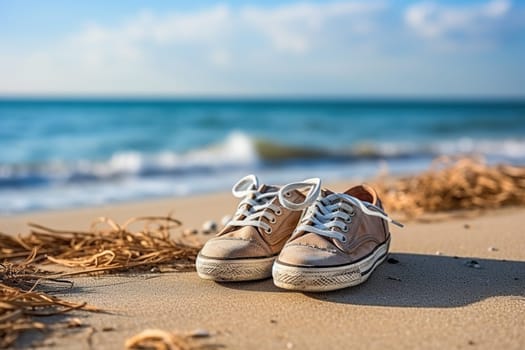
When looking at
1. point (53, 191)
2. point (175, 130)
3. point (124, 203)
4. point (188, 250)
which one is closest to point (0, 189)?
point (53, 191)

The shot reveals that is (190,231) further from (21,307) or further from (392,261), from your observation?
(21,307)

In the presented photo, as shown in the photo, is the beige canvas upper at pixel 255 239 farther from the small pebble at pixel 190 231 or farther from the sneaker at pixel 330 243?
the small pebble at pixel 190 231

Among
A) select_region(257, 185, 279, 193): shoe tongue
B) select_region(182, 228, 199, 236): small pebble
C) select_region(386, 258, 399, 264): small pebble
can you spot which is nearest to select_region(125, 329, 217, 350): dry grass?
select_region(257, 185, 279, 193): shoe tongue

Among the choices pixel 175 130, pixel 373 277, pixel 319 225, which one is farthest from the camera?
pixel 175 130

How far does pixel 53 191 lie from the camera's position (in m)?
7.18

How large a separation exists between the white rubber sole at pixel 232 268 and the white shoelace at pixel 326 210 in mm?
197

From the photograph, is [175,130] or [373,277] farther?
[175,130]

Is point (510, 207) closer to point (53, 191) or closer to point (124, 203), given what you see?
point (124, 203)

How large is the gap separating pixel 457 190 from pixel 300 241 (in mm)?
2441

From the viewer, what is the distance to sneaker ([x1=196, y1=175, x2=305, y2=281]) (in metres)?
2.16

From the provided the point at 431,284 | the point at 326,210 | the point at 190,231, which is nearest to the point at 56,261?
the point at 190,231

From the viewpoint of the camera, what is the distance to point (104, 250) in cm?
271

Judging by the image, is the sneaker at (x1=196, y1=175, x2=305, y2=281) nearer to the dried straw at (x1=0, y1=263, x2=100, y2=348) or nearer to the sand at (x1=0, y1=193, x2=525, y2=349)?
the sand at (x1=0, y1=193, x2=525, y2=349)

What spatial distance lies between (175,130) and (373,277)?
61.4 feet
